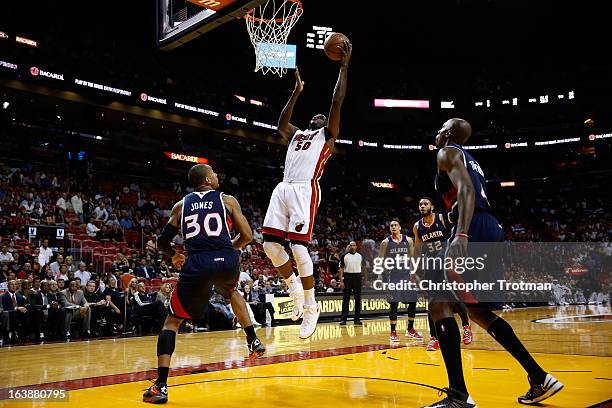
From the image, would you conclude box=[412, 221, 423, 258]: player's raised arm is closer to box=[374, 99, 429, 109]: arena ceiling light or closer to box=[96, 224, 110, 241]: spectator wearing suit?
box=[96, 224, 110, 241]: spectator wearing suit

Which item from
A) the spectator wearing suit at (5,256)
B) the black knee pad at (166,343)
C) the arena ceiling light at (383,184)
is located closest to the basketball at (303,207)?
the black knee pad at (166,343)

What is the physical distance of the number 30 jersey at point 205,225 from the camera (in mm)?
4777

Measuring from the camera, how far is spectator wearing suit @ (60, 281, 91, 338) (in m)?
10.4

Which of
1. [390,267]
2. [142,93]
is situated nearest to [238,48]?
[142,93]

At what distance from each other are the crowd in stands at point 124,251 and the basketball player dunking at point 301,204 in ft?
21.8

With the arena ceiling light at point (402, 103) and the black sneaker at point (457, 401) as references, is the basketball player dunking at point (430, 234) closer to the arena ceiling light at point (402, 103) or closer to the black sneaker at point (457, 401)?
the black sneaker at point (457, 401)

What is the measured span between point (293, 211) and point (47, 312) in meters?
7.36

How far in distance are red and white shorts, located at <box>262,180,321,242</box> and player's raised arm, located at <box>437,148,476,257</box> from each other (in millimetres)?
1405

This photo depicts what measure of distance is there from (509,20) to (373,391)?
26398mm

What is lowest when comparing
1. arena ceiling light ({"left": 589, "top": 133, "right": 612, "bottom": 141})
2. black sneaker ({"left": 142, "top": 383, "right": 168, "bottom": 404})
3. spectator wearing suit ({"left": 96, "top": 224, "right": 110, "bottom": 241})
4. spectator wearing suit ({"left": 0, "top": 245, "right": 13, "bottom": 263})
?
black sneaker ({"left": 142, "top": 383, "right": 168, "bottom": 404})

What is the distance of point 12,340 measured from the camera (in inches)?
388

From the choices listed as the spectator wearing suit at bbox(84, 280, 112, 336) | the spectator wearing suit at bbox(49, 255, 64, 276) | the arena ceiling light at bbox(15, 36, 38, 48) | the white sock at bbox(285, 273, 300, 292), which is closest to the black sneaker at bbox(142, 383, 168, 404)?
the white sock at bbox(285, 273, 300, 292)

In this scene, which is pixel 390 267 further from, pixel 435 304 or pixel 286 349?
pixel 435 304

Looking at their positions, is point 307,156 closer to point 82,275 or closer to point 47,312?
point 47,312
